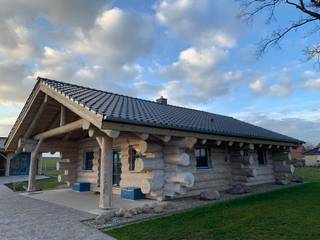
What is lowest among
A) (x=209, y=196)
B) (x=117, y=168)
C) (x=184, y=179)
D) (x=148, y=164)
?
(x=209, y=196)

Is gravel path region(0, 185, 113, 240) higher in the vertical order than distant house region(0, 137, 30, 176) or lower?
lower

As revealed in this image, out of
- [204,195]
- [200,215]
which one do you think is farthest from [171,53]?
[200,215]

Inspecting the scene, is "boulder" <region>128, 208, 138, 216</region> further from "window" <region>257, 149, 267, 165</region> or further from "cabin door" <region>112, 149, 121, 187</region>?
"window" <region>257, 149, 267, 165</region>

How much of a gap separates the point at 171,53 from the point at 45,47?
660cm

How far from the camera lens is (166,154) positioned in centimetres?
904

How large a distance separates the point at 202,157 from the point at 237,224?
5.41 metres

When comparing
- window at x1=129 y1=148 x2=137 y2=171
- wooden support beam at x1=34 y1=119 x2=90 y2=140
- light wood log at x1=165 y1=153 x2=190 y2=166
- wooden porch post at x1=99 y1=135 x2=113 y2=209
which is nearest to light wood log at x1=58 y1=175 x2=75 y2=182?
wooden support beam at x1=34 y1=119 x2=90 y2=140

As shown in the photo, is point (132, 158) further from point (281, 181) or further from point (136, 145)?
point (281, 181)

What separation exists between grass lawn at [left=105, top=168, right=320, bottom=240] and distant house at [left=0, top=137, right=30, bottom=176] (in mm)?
24178

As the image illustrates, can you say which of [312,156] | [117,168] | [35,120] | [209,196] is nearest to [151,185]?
[209,196]

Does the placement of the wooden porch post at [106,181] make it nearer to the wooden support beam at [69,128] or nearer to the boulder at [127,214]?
the boulder at [127,214]

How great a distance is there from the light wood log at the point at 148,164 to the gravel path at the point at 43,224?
2.08 m

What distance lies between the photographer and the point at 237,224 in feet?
18.8

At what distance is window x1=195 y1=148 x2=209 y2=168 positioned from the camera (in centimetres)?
1084
